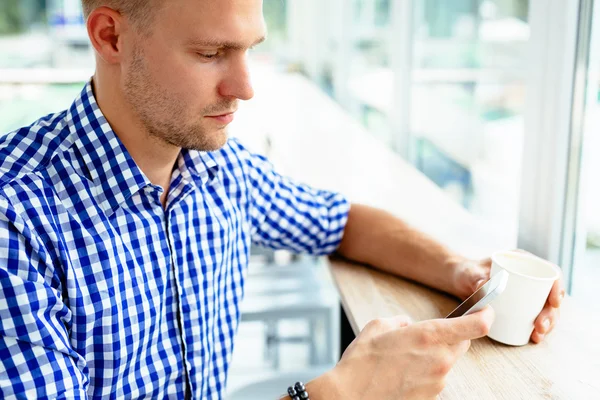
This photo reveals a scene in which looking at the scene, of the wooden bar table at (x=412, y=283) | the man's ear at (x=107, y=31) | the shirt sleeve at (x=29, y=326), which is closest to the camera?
the shirt sleeve at (x=29, y=326)

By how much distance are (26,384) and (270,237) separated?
1.98 feet

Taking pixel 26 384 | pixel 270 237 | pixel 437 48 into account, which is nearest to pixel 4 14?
pixel 437 48

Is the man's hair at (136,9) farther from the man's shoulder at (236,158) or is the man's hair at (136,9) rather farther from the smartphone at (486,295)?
the smartphone at (486,295)

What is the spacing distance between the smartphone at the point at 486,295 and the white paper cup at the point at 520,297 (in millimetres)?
29

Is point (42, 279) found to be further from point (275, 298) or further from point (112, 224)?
point (275, 298)

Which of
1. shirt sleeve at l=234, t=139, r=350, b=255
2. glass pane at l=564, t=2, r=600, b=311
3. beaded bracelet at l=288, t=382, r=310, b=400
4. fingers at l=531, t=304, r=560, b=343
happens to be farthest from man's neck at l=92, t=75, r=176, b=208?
glass pane at l=564, t=2, r=600, b=311

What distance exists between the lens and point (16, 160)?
0.84 m

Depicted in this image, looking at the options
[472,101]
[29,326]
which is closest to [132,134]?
[29,326]

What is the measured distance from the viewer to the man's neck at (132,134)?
95 cm

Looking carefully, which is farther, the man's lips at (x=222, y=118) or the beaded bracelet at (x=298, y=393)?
the man's lips at (x=222, y=118)

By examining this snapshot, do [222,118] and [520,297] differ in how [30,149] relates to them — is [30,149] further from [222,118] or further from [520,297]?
[520,297]

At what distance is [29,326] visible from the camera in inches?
28.5

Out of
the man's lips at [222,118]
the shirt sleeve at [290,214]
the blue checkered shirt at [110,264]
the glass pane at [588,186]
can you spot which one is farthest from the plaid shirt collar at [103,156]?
the glass pane at [588,186]

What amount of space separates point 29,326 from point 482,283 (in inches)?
25.6
